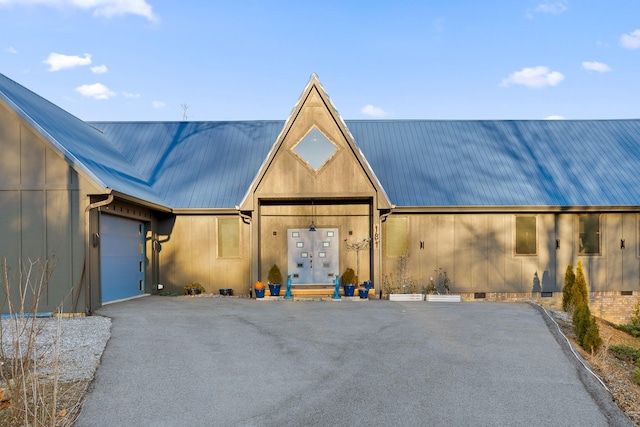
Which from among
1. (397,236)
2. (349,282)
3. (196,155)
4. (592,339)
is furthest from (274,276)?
(592,339)

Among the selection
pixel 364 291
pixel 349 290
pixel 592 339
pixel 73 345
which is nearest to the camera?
pixel 73 345

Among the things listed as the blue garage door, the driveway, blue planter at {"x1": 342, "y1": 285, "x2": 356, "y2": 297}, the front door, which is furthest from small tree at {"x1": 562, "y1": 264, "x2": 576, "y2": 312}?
the blue garage door

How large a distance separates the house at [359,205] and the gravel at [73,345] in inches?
86.1

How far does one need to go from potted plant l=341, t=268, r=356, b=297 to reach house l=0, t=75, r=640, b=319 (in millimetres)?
719

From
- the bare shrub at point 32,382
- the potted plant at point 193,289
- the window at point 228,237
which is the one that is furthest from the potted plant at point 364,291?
the bare shrub at point 32,382

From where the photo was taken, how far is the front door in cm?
1809

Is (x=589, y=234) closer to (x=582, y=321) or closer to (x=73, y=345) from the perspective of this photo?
(x=582, y=321)

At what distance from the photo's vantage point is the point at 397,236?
1777 cm

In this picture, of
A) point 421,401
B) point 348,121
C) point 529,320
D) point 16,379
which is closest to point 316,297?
point 529,320

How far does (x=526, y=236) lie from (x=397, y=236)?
4409 millimetres

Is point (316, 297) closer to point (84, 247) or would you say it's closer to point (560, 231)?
point (84, 247)

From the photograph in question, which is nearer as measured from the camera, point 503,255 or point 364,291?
point 364,291

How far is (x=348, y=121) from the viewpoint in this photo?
71.8 feet

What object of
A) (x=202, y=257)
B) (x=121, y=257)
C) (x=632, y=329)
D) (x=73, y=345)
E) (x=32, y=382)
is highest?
(x=121, y=257)
